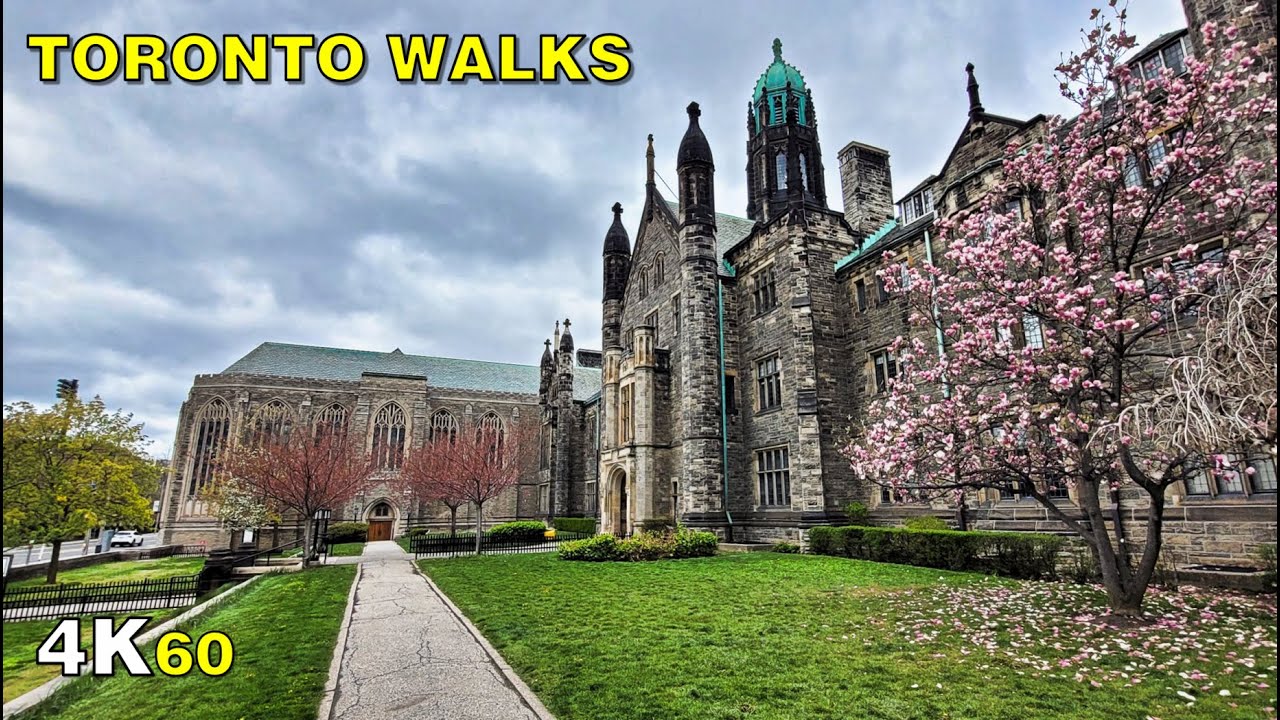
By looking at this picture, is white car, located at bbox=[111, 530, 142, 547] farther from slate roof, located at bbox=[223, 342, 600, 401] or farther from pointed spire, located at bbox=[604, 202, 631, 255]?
pointed spire, located at bbox=[604, 202, 631, 255]

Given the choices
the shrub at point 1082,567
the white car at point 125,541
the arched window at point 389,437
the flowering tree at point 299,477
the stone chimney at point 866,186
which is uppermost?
the stone chimney at point 866,186

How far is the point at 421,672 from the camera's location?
7883mm

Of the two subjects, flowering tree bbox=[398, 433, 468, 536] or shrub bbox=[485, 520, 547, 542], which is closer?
shrub bbox=[485, 520, 547, 542]

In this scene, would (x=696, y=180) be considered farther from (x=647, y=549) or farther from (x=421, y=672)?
(x=421, y=672)

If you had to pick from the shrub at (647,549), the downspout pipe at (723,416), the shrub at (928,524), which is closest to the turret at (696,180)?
the downspout pipe at (723,416)

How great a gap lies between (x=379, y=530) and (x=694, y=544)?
33741 mm

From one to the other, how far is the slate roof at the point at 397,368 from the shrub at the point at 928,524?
3512 cm

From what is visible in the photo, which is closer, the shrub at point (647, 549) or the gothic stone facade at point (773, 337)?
the gothic stone facade at point (773, 337)

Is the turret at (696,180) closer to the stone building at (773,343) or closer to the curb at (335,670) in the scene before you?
the stone building at (773,343)

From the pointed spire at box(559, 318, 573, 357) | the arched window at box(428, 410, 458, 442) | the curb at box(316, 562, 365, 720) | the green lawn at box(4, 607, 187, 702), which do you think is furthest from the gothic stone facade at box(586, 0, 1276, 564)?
the arched window at box(428, 410, 458, 442)

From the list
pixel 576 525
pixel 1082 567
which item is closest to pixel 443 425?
pixel 576 525

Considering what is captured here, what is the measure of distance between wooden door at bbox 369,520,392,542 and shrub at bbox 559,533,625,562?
3054 cm

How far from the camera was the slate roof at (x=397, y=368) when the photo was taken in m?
51.8

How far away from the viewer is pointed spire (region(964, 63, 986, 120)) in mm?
17694
